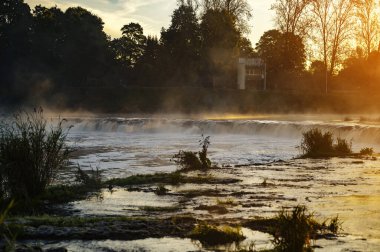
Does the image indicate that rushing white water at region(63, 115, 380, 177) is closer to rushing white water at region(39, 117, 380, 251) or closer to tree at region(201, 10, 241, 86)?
rushing white water at region(39, 117, 380, 251)

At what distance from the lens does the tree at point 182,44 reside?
62.4 m

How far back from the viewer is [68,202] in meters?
10.9

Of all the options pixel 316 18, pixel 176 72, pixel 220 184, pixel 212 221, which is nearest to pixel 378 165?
pixel 220 184

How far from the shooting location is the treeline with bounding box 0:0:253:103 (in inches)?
2470

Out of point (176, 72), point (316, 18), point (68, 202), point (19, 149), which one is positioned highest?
point (316, 18)

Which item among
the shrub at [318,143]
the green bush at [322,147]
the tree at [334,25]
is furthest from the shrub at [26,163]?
the tree at [334,25]

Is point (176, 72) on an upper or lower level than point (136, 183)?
upper

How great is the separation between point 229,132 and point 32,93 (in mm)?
36512

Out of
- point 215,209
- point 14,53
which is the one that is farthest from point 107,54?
point 215,209

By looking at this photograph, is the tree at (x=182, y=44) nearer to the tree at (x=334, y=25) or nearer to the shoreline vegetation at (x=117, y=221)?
the tree at (x=334, y=25)

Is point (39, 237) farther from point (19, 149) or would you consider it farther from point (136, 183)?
point (136, 183)

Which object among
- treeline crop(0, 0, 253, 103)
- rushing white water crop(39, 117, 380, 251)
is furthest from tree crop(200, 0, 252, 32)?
rushing white water crop(39, 117, 380, 251)

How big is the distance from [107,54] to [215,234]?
60.1 metres

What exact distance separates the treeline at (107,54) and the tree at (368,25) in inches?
540
